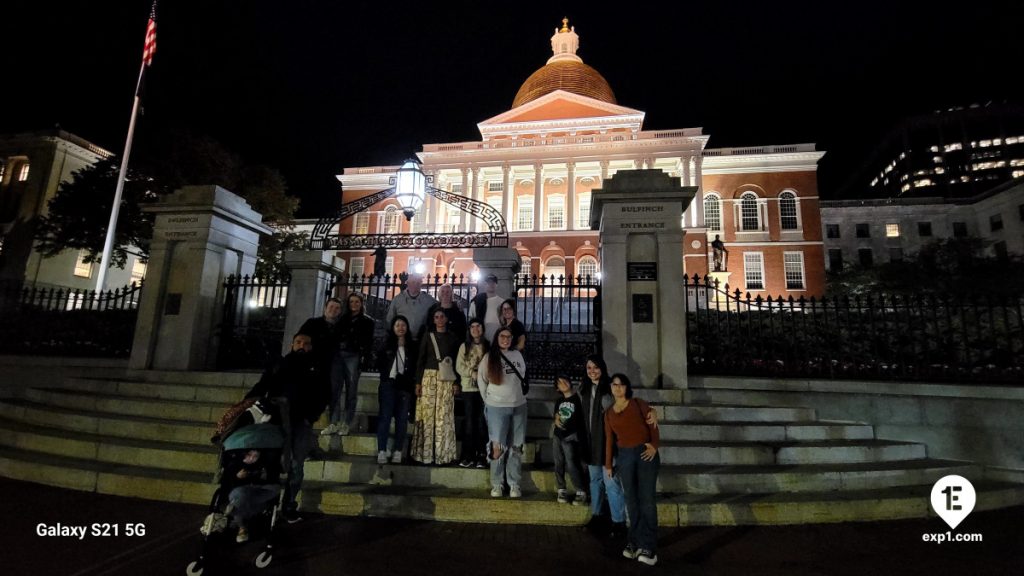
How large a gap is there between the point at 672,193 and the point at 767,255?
1554 inches

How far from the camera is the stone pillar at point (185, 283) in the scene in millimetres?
8898

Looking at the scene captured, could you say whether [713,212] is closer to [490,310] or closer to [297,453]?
[490,310]

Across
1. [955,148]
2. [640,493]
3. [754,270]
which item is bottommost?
[640,493]

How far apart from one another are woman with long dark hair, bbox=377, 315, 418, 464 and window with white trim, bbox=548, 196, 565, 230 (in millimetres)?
43050

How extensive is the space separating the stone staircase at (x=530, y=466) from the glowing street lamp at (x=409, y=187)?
3.80 metres

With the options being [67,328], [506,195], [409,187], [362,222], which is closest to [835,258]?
[506,195]

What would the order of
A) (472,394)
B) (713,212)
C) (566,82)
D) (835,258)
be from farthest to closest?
(835,258), (566,82), (713,212), (472,394)

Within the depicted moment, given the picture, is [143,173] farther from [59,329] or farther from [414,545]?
[414,545]

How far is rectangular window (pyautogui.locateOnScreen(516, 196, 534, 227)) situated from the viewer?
47.0 m

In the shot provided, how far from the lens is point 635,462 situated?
14.3 ft

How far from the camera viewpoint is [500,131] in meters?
48.5

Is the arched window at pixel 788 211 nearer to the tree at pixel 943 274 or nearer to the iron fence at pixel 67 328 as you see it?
the tree at pixel 943 274

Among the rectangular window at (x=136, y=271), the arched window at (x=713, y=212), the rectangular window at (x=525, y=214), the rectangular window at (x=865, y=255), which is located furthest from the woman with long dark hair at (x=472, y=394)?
the rectangular window at (x=865, y=255)

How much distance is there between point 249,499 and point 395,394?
2.09 meters
